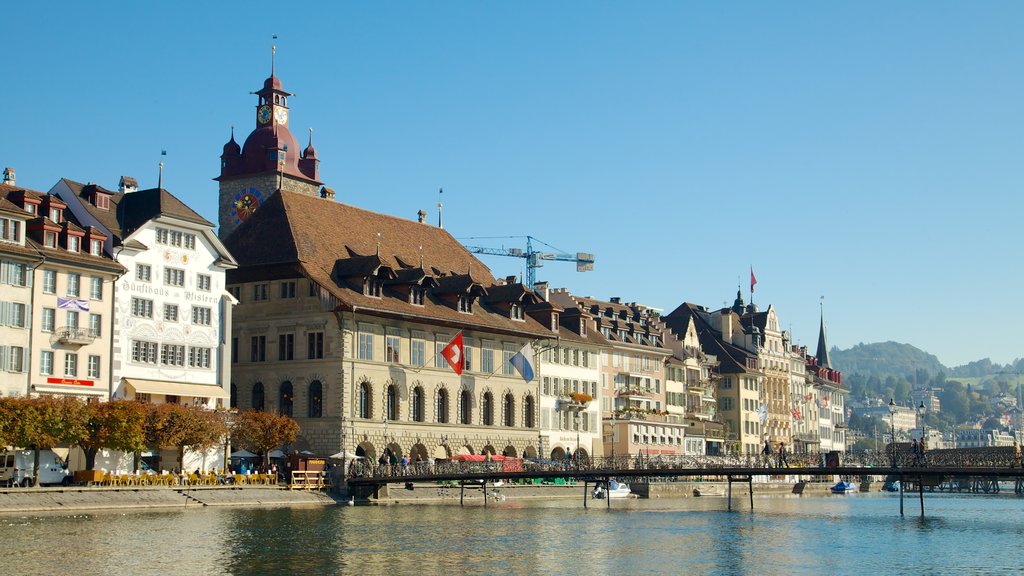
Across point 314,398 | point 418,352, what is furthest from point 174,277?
point 418,352

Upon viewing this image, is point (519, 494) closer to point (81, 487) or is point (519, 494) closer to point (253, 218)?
point (253, 218)

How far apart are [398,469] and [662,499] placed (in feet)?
92.3

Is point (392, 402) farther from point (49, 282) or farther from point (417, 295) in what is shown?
point (49, 282)

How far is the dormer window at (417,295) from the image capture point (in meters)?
92.6

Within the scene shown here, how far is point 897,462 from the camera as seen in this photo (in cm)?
7738

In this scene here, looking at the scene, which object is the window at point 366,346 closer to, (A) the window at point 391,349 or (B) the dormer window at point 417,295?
(A) the window at point 391,349

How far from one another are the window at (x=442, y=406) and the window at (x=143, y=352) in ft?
69.9

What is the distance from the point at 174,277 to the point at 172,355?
14.0ft

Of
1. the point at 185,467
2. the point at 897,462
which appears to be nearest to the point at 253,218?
the point at 185,467

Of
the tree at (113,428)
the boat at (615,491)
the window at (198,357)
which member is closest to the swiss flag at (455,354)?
the window at (198,357)

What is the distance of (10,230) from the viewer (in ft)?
234

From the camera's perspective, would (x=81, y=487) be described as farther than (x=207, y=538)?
Yes

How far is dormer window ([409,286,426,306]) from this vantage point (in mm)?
92625

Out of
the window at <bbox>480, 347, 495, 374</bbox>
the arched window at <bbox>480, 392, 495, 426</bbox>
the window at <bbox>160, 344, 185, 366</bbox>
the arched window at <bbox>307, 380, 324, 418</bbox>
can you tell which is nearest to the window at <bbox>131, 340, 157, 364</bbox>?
the window at <bbox>160, 344, 185, 366</bbox>
